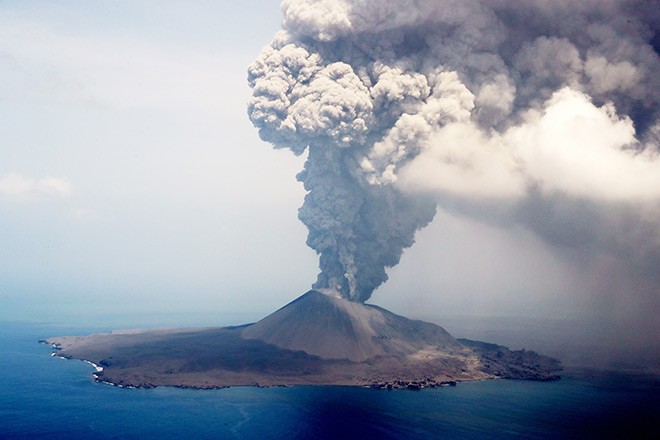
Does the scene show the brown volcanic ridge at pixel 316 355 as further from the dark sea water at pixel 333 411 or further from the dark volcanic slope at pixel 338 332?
the dark sea water at pixel 333 411

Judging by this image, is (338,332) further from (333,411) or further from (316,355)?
(333,411)

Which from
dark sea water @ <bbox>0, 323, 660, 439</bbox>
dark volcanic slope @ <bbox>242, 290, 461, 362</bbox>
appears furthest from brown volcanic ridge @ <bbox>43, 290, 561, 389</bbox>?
dark sea water @ <bbox>0, 323, 660, 439</bbox>

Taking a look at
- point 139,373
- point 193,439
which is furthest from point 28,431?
point 139,373

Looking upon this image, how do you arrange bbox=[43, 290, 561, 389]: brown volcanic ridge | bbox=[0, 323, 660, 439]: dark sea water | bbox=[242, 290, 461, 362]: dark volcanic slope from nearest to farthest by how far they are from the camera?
bbox=[0, 323, 660, 439]: dark sea water → bbox=[43, 290, 561, 389]: brown volcanic ridge → bbox=[242, 290, 461, 362]: dark volcanic slope

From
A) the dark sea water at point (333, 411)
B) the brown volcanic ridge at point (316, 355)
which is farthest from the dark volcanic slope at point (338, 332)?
the dark sea water at point (333, 411)

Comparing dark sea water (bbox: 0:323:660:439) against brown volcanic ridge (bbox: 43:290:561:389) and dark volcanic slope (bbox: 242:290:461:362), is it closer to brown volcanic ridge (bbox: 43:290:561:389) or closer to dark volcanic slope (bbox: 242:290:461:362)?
brown volcanic ridge (bbox: 43:290:561:389)

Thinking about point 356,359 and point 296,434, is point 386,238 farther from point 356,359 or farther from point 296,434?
point 296,434

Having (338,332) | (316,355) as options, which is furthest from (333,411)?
(338,332)
